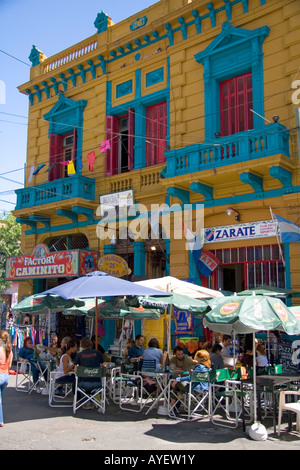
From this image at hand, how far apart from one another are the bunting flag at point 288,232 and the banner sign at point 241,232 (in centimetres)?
87

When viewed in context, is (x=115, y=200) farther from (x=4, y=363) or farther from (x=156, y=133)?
(x=4, y=363)

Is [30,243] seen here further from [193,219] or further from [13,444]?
[13,444]

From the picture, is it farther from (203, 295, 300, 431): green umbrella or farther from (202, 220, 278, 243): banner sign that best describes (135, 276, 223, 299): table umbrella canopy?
(202, 220, 278, 243): banner sign

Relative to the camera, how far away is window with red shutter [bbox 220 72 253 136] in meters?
14.0

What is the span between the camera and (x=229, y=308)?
747 centimetres

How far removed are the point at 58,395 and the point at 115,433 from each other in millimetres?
4101

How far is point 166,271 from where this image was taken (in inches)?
599

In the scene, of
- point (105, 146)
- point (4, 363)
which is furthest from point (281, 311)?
point (105, 146)

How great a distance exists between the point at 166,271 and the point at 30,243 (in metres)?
7.63

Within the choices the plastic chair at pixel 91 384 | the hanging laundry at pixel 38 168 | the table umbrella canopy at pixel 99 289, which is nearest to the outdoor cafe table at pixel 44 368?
the plastic chair at pixel 91 384

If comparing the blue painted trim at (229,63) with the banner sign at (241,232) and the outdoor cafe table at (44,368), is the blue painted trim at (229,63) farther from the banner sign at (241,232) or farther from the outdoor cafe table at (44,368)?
the outdoor cafe table at (44,368)

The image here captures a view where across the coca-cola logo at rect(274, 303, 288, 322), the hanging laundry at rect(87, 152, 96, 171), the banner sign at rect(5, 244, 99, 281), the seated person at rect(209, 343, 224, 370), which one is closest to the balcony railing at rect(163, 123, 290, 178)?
the hanging laundry at rect(87, 152, 96, 171)

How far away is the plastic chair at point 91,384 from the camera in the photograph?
28.9 feet
